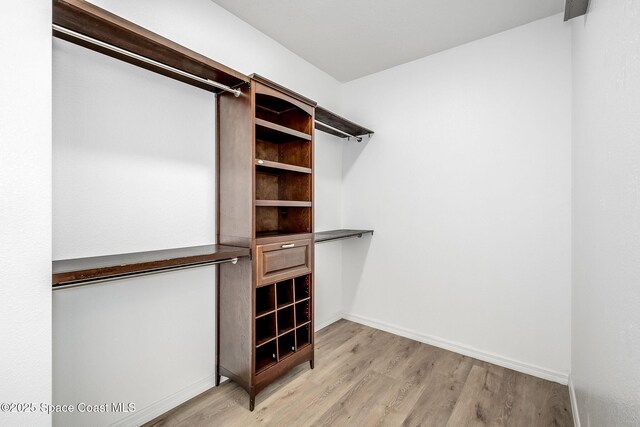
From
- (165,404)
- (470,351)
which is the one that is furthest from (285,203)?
(470,351)

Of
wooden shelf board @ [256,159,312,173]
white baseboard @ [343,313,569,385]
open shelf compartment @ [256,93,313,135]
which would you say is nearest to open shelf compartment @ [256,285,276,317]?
wooden shelf board @ [256,159,312,173]

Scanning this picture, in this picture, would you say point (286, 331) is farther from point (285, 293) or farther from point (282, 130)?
point (282, 130)

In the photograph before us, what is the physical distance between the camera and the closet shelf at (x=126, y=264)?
118 cm

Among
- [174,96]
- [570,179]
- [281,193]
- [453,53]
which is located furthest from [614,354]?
[453,53]

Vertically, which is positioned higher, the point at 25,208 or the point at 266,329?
the point at 25,208

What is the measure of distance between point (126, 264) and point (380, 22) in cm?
244

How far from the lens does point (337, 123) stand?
9.39 ft

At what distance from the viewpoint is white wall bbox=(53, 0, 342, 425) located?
1469mm

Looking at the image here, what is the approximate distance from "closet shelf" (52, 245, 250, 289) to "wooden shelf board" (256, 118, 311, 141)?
84cm

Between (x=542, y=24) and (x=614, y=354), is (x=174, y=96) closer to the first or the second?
(x=614, y=354)

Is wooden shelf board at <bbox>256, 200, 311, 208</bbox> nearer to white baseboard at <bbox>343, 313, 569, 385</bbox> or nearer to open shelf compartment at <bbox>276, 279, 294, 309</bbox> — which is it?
open shelf compartment at <bbox>276, 279, 294, 309</bbox>

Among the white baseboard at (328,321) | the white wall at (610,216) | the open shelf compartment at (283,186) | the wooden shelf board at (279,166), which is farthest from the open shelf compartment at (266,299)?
the white wall at (610,216)

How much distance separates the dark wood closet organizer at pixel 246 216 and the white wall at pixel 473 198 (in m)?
0.90

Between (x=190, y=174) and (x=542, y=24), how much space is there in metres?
2.86
